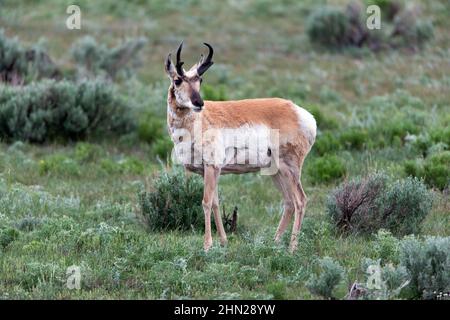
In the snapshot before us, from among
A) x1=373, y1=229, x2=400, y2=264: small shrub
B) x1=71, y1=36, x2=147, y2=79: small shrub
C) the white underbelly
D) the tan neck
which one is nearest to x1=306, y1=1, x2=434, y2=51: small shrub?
x1=71, y1=36, x2=147, y2=79: small shrub

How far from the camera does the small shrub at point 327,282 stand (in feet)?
24.3

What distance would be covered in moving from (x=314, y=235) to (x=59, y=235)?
273 cm

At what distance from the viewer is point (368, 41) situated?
22.6 metres

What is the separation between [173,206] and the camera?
10227mm

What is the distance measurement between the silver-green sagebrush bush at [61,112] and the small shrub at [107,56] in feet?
14.0

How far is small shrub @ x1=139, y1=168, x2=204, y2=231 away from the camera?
1023 cm

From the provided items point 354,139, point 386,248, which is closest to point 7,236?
point 386,248

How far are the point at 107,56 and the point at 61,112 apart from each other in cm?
540

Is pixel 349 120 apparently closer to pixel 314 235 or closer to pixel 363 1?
pixel 314 235

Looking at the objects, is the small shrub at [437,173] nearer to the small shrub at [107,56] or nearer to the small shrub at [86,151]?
the small shrub at [86,151]

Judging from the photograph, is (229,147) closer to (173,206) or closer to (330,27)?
(173,206)

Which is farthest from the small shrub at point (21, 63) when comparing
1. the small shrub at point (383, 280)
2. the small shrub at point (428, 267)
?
the small shrub at point (428, 267)

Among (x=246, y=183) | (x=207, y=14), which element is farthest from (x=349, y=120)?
(x=207, y=14)

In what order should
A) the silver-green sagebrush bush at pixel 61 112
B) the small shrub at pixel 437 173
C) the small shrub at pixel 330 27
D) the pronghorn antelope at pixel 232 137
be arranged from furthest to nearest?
the small shrub at pixel 330 27 < the silver-green sagebrush bush at pixel 61 112 < the small shrub at pixel 437 173 < the pronghorn antelope at pixel 232 137
